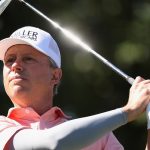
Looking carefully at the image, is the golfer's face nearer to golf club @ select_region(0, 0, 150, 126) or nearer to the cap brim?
the cap brim

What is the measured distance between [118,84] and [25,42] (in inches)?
152

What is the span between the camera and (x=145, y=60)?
7.86 m

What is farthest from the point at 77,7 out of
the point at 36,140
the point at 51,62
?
the point at 36,140

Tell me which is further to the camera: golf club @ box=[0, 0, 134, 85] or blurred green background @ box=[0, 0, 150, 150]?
blurred green background @ box=[0, 0, 150, 150]

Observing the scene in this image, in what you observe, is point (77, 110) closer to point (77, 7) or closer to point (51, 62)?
point (77, 7)

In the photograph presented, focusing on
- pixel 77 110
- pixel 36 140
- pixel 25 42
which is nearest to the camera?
pixel 36 140

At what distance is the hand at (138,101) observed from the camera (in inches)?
140

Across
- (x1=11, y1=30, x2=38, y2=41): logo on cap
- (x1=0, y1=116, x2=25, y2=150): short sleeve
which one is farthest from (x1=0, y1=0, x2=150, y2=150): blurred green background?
(x1=0, y1=116, x2=25, y2=150): short sleeve

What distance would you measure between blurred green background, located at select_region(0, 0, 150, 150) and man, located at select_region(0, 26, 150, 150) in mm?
3438

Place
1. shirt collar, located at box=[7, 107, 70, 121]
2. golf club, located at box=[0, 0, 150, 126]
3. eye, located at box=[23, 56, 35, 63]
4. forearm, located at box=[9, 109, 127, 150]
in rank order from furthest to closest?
eye, located at box=[23, 56, 35, 63] → shirt collar, located at box=[7, 107, 70, 121] → golf club, located at box=[0, 0, 150, 126] → forearm, located at box=[9, 109, 127, 150]

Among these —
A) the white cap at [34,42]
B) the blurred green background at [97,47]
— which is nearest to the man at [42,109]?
the white cap at [34,42]

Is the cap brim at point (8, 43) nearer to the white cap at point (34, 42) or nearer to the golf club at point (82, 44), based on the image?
the white cap at point (34, 42)

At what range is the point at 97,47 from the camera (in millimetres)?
7965

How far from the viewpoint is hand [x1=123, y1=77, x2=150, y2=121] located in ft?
11.6
